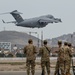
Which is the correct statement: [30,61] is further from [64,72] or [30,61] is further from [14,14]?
[14,14]

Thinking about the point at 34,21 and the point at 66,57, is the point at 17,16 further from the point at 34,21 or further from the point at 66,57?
the point at 66,57

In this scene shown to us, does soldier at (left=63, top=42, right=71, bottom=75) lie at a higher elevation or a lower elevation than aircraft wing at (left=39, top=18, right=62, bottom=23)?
lower

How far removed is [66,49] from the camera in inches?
808

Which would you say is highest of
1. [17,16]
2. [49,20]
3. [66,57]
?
[17,16]

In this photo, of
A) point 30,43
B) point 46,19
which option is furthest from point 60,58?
point 46,19

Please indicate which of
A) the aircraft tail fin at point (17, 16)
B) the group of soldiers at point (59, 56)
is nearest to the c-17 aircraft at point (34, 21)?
the aircraft tail fin at point (17, 16)

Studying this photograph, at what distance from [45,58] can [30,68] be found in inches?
35.1

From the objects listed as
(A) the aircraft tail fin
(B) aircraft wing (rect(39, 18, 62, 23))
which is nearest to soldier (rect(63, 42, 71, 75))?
(B) aircraft wing (rect(39, 18, 62, 23))

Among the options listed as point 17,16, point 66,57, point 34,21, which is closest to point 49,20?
point 34,21

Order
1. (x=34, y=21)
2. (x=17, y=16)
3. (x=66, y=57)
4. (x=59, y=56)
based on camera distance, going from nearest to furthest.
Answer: (x=66, y=57)
(x=59, y=56)
(x=34, y=21)
(x=17, y=16)

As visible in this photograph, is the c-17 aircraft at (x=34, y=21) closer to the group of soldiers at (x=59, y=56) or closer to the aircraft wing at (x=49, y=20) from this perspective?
the aircraft wing at (x=49, y=20)

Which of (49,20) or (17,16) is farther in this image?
(17,16)

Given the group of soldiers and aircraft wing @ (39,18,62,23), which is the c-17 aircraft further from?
the group of soldiers

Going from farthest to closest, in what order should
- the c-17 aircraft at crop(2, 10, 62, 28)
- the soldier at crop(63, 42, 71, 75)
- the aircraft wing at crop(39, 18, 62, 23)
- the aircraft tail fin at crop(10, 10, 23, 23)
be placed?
1. the aircraft tail fin at crop(10, 10, 23, 23)
2. the c-17 aircraft at crop(2, 10, 62, 28)
3. the aircraft wing at crop(39, 18, 62, 23)
4. the soldier at crop(63, 42, 71, 75)
